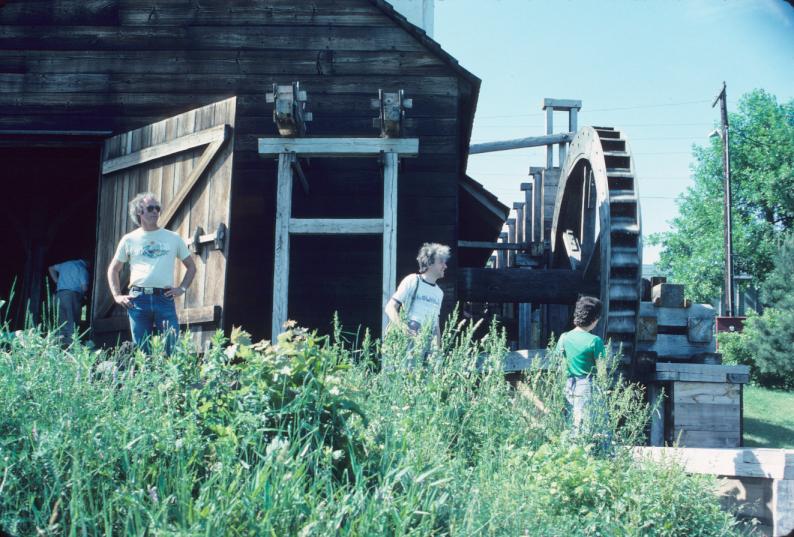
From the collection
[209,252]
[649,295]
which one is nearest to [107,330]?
[209,252]

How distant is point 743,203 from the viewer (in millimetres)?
41219

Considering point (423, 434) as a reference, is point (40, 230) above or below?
above

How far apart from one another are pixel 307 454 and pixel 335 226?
4.03m

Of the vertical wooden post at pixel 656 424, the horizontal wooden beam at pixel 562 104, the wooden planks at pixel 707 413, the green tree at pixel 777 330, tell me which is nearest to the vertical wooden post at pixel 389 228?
the vertical wooden post at pixel 656 424

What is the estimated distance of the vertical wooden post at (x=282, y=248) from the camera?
22.8 ft

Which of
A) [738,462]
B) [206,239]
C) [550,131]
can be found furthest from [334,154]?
[550,131]

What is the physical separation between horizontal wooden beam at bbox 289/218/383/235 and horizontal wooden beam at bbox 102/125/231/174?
1006 mm

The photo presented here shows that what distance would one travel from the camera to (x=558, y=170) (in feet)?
40.9

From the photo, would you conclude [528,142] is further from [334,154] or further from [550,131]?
[334,154]

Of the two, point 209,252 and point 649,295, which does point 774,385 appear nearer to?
point 649,295

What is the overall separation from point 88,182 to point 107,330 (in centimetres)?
562

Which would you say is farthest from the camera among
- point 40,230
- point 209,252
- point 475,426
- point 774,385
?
point 774,385

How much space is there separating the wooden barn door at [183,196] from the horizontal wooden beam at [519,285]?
2.81 metres

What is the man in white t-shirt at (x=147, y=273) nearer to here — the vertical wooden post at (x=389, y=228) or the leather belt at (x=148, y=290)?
the leather belt at (x=148, y=290)
